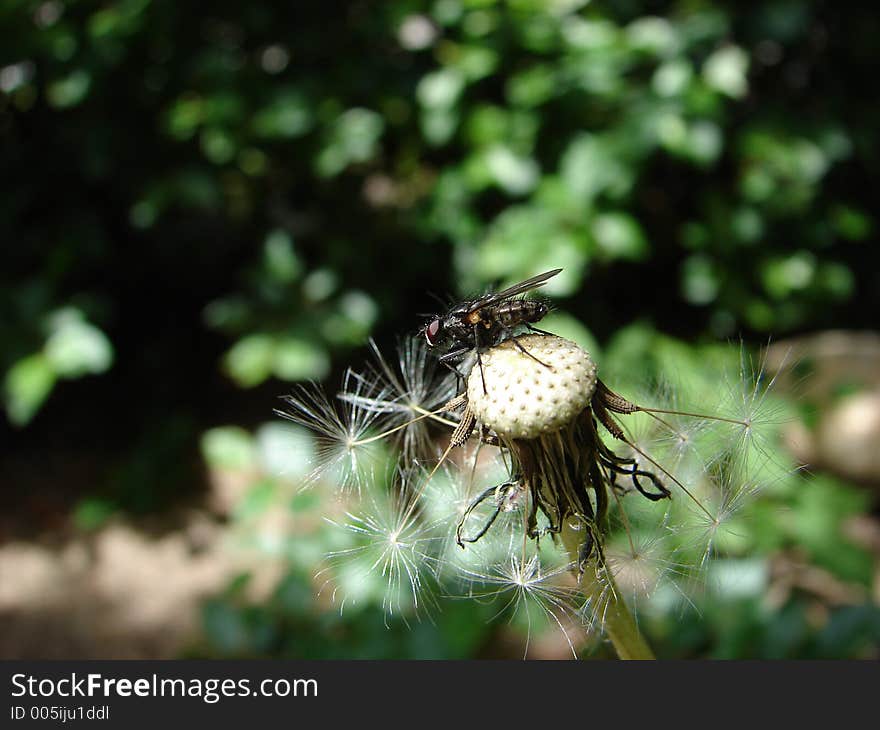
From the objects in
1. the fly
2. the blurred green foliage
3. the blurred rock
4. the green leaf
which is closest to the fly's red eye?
the fly

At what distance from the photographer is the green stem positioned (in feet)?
3.13

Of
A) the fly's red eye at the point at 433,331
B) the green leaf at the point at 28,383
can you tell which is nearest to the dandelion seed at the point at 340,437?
the fly's red eye at the point at 433,331

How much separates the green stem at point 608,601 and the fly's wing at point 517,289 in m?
0.27

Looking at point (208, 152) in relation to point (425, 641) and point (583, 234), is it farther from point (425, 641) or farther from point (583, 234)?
point (425, 641)

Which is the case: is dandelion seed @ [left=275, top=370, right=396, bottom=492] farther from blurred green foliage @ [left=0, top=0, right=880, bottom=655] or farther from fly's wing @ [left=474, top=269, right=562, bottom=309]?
blurred green foliage @ [left=0, top=0, right=880, bottom=655]

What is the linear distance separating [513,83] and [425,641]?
190cm

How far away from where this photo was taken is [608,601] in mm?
955

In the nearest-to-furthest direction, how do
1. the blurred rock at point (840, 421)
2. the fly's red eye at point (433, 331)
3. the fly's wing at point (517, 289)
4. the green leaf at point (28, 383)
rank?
the fly's wing at point (517, 289)
the fly's red eye at point (433, 331)
the green leaf at point (28, 383)
the blurred rock at point (840, 421)

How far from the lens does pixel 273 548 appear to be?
109 inches

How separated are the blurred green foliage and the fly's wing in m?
1.74

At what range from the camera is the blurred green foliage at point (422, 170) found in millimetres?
2828

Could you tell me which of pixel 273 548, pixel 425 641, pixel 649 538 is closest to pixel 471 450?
pixel 649 538

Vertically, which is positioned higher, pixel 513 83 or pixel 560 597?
pixel 513 83

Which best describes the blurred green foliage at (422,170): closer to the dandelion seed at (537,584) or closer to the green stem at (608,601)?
the dandelion seed at (537,584)
